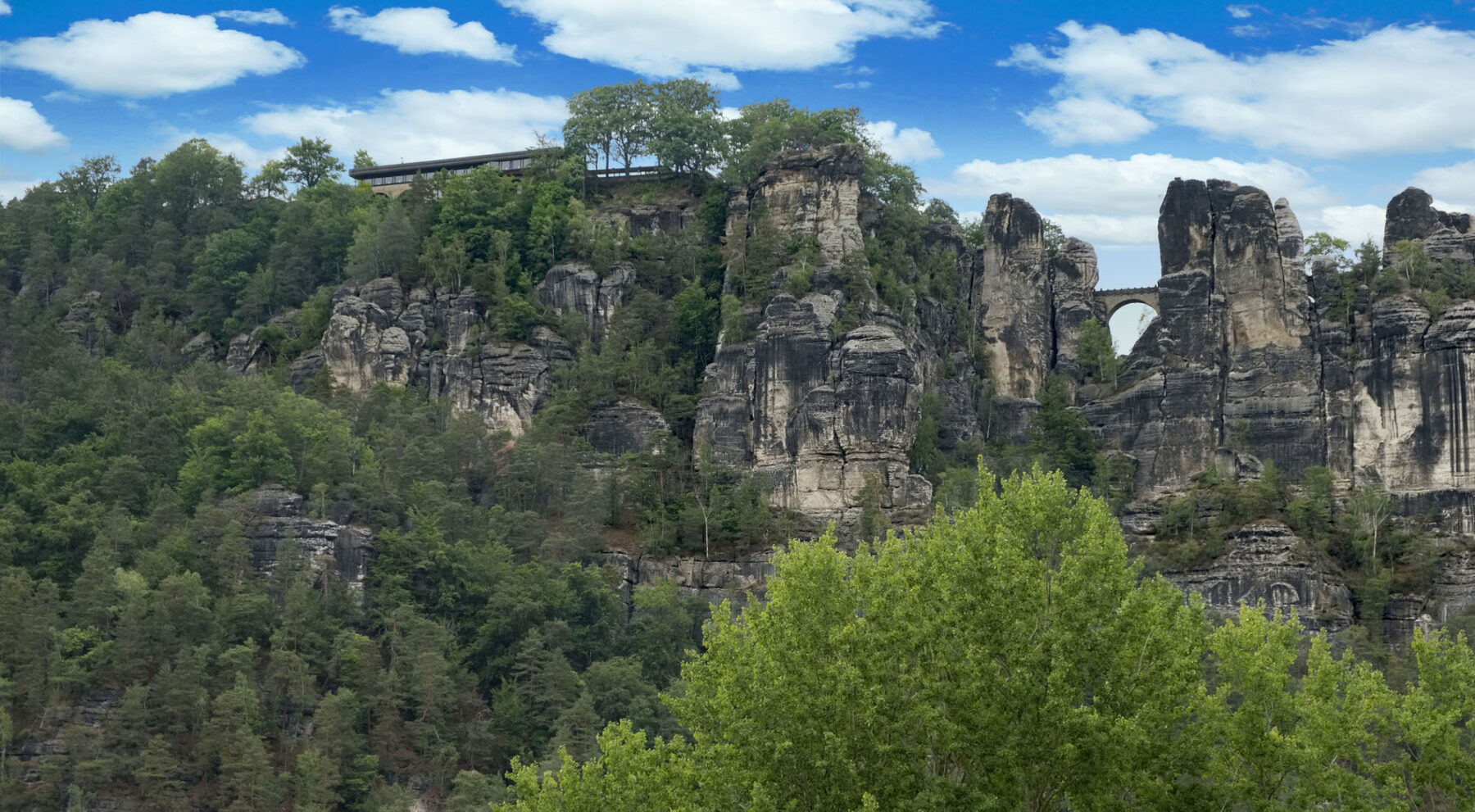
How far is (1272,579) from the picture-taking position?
240ft

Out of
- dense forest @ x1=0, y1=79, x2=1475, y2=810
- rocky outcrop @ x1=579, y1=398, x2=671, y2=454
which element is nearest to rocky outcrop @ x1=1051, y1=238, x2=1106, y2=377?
dense forest @ x1=0, y1=79, x2=1475, y2=810

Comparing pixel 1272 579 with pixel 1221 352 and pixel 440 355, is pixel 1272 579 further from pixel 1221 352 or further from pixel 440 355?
pixel 440 355

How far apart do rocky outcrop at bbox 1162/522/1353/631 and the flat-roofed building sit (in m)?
40.9

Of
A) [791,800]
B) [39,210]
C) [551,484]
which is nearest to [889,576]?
[791,800]

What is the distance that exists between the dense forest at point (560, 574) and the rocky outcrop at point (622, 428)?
37.6 inches

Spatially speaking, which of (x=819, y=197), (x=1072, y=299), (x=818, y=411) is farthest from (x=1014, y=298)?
(x=818, y=411)

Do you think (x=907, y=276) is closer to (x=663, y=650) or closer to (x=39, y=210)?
(x=663, y=650)

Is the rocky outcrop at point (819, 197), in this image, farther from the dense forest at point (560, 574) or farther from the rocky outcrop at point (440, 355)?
the rocky outcrop at point (440, 355)

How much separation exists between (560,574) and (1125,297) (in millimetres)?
34217

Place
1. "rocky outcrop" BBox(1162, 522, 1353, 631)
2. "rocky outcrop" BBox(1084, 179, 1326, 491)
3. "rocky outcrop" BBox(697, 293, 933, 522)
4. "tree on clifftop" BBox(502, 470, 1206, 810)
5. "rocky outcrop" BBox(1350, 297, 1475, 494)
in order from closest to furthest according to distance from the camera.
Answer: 1. "tree on clifftop" BBox(502, 470, 1206, 810)
2. "rocky outcrop" BBox(1162, 522, 1353, 631)
3. "rocky outcrop" BBox(1350, 297, 1475, 494)
4. "rocky outcrop" BBox(697, 293, 933, 522)
5. "rocky outcrop" BBox(1084, 179, 1326, 491)

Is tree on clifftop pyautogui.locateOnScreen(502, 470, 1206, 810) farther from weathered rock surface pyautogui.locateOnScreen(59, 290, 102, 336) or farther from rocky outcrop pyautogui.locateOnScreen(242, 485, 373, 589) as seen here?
weathered rock surface pyautogui.locateOnScreen(59, 290, 102, 336)

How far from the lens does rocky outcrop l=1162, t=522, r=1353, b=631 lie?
72.5 m

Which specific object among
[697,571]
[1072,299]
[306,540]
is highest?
[1072,299]

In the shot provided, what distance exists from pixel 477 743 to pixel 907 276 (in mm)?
33573
